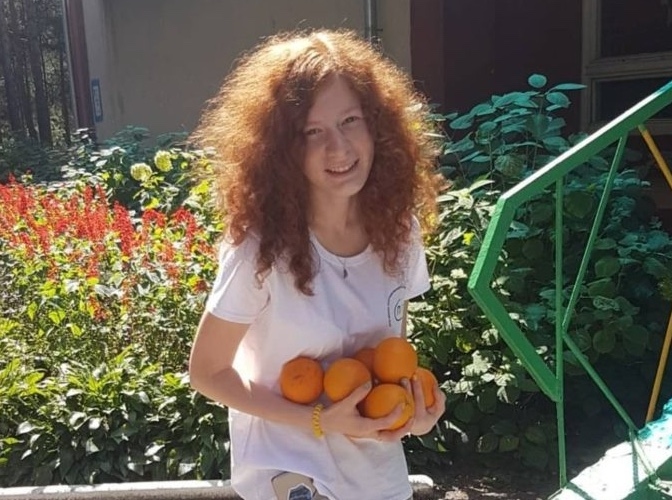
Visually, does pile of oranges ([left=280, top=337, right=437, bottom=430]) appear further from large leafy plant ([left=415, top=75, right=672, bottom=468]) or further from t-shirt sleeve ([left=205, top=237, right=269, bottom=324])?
large leafy plant ([left=415, top=75, right=672, bottom=468])

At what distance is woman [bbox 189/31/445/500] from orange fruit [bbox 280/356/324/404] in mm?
20

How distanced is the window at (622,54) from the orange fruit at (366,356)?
405 cm

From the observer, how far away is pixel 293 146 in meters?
1.51

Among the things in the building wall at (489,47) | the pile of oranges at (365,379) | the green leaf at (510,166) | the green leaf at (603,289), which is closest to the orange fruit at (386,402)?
the pile of oranges at (365,379)

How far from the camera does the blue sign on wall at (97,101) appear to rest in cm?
994

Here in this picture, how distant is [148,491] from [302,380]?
147 centimetres

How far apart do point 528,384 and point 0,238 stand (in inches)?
110

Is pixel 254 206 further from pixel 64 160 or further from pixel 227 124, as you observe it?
pixel 64 160

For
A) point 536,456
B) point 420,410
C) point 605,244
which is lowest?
point 536,456

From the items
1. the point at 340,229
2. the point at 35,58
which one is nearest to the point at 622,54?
the point at 340,229

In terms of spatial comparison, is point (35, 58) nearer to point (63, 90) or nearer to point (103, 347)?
point (63, 90)

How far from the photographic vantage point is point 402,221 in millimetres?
1725

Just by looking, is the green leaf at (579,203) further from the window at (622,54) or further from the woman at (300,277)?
the window at (622,54)

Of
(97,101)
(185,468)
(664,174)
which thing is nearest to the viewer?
(664,174)
